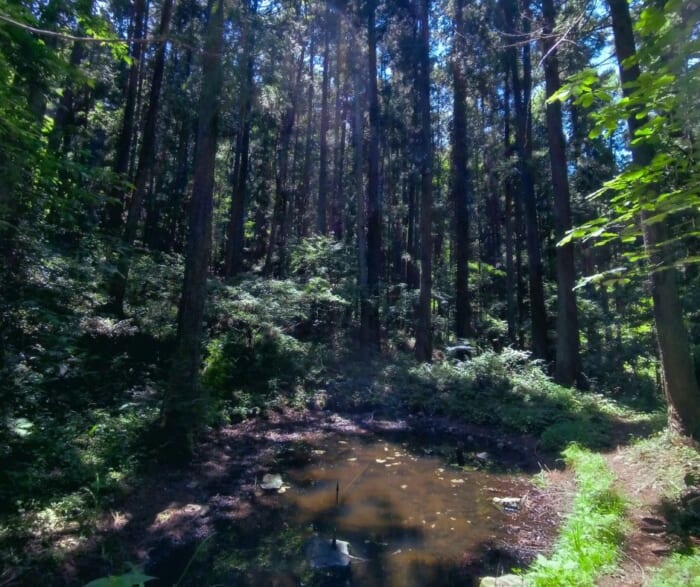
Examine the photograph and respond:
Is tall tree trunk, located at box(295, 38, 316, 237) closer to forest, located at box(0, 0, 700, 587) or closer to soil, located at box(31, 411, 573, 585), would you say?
forest, located at box(0, 0, 700, 587)

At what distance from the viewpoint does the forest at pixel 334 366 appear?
14.4 feet

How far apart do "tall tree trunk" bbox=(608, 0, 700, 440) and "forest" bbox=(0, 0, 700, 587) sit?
0.03 meters

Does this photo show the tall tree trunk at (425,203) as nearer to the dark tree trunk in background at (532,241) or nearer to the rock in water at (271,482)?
the dark tree trunk in background at (532,241)

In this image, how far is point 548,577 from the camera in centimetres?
386

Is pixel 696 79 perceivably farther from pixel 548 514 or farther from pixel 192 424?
pixel 192 424

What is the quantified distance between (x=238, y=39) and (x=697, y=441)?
31.5 ft

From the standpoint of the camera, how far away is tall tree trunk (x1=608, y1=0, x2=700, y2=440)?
20.0 feet

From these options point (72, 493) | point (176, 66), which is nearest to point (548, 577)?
point (72, 493)

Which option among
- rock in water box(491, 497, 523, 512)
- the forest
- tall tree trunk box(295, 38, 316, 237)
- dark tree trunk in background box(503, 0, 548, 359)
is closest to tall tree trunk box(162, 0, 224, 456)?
the forest

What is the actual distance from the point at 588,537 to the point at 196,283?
6.48 metres

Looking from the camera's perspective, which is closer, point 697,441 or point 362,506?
point 697,441

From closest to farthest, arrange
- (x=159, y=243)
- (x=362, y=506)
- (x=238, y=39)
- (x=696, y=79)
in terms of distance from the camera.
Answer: (x=696, y=79) < (x=362, y=506) < (x=238, y=39) < (x=159, y=243)

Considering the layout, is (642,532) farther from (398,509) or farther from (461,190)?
(461,190)

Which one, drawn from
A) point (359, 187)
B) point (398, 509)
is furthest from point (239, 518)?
point (359, 187)
